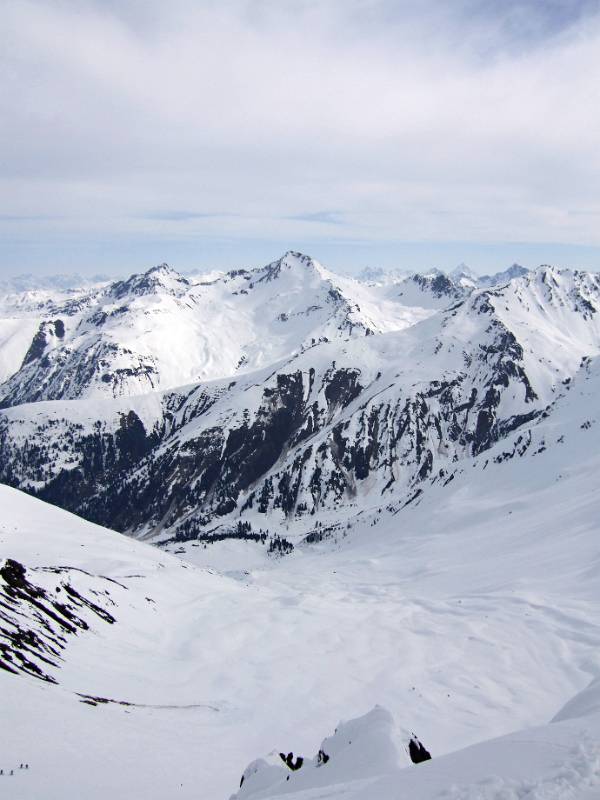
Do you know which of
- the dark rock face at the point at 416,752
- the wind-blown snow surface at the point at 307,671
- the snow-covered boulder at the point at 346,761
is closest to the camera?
the wind-blown snow surface at the point at 307,671

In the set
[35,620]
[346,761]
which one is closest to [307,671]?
[35,620]

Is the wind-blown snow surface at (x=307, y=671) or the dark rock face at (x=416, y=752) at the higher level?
the dark rock face at (x=416, y=752)

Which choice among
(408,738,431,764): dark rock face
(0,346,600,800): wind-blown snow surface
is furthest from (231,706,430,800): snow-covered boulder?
(0,346,600,800): wind-blown snow surface

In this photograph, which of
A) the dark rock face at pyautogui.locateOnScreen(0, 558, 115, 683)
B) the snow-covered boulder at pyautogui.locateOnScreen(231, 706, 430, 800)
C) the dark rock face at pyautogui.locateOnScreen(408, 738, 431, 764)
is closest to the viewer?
the snow-covered boulder at pyautogui.locateOnScreen(231, 706, 430, 800)

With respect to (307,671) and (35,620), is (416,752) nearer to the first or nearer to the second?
(307,671)

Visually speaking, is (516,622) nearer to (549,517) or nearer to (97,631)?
(97,631)

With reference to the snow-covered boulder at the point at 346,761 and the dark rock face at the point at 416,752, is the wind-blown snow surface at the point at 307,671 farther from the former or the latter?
the dark rock face at the point at 416,752

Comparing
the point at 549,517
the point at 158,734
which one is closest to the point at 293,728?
the point at 158,734

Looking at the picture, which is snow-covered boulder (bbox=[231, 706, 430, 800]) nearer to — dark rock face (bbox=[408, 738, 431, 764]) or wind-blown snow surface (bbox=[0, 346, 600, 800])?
dark rock face (bbox=[408, 738, 431, 764])

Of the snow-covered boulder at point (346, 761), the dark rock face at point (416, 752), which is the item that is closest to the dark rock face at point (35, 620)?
the snow-covered boulder at point (346, 761)
